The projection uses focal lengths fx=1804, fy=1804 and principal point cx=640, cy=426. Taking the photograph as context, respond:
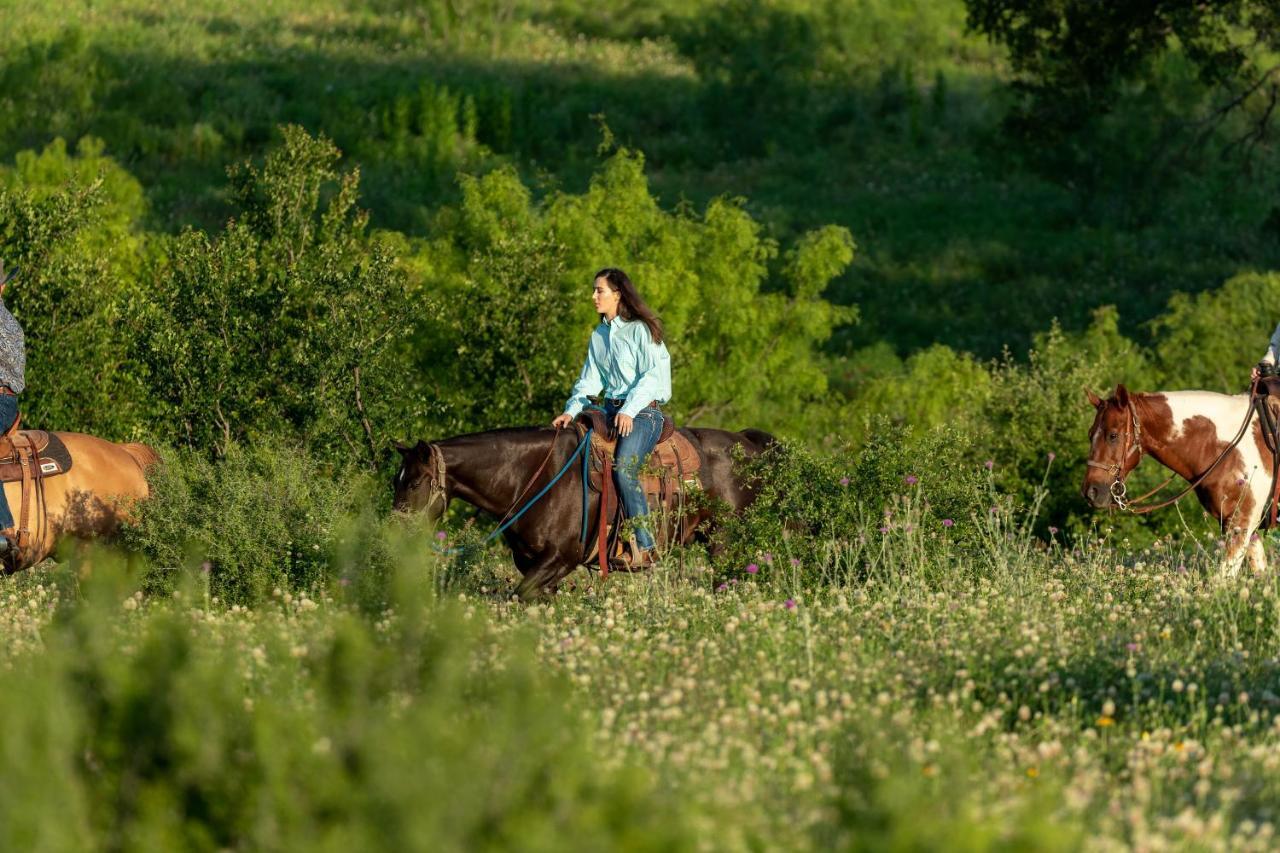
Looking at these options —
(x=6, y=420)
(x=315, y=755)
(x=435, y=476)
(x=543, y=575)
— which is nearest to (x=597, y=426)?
(x=543, y=575)

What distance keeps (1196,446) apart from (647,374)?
4097 millimetres

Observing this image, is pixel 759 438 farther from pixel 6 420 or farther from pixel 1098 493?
pixel 6 420

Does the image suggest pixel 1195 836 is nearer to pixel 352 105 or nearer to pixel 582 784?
pixel 582 784

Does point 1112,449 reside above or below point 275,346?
above

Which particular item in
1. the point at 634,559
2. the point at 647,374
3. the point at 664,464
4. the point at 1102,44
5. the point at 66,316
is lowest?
the point at 66,316

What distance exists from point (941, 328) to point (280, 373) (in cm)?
3472

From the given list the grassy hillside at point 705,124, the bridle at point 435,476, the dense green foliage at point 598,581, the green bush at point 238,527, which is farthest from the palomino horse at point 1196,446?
the grassy hillside at point 705,124

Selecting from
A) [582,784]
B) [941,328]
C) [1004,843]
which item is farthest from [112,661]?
[941,328]

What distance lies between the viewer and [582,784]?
616 centimetres

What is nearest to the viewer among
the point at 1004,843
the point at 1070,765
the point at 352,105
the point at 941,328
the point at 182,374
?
the point at 1004,843

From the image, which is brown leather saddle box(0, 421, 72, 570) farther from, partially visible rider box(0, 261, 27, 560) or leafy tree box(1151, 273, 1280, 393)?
leafy tree box(1151, 273, 1280, 393)

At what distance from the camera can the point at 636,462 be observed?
12.9 metres

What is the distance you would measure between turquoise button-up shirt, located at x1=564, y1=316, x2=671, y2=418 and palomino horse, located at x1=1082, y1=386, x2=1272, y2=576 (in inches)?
125

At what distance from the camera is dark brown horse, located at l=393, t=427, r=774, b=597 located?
12.3m
